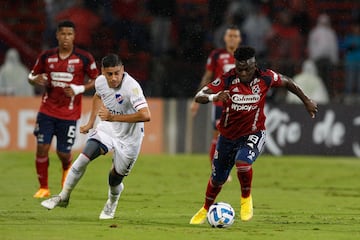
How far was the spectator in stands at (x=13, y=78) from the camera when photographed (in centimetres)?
2253

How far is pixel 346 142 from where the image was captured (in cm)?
2275

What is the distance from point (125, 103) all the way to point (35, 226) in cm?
183

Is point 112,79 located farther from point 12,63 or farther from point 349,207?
point 12,63

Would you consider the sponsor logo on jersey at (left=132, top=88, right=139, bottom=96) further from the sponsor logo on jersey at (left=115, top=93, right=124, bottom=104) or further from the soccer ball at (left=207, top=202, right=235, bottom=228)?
the soccer ball at (left=207, top=202, right=235, bottom=228)

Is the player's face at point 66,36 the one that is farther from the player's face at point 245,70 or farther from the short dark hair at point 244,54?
the short dark hair at point 244,54

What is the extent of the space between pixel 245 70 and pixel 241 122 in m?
0.70

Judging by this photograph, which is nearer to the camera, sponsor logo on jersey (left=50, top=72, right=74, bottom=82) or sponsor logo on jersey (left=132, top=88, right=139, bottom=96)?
sponsor logo on jersey (left=132, top=88, right=139, bottom=96)

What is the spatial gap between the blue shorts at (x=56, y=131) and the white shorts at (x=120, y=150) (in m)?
3.11

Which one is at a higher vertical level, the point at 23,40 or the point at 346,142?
the point at 23,40

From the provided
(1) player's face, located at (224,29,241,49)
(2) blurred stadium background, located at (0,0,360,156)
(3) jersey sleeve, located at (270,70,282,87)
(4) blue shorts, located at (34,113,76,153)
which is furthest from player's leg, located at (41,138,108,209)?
(2) blurred stadium background, located at (0,0,360,156)

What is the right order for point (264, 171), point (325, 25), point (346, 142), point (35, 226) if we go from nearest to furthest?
point (35, 226)
point (264, 171)
point (346, 142)
point (325, 25)

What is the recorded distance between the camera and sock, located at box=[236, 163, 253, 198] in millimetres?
11875

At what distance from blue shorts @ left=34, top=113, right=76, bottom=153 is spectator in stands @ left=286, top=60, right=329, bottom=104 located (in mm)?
8922

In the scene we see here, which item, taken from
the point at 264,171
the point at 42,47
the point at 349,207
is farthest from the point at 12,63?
the point at 349,207
